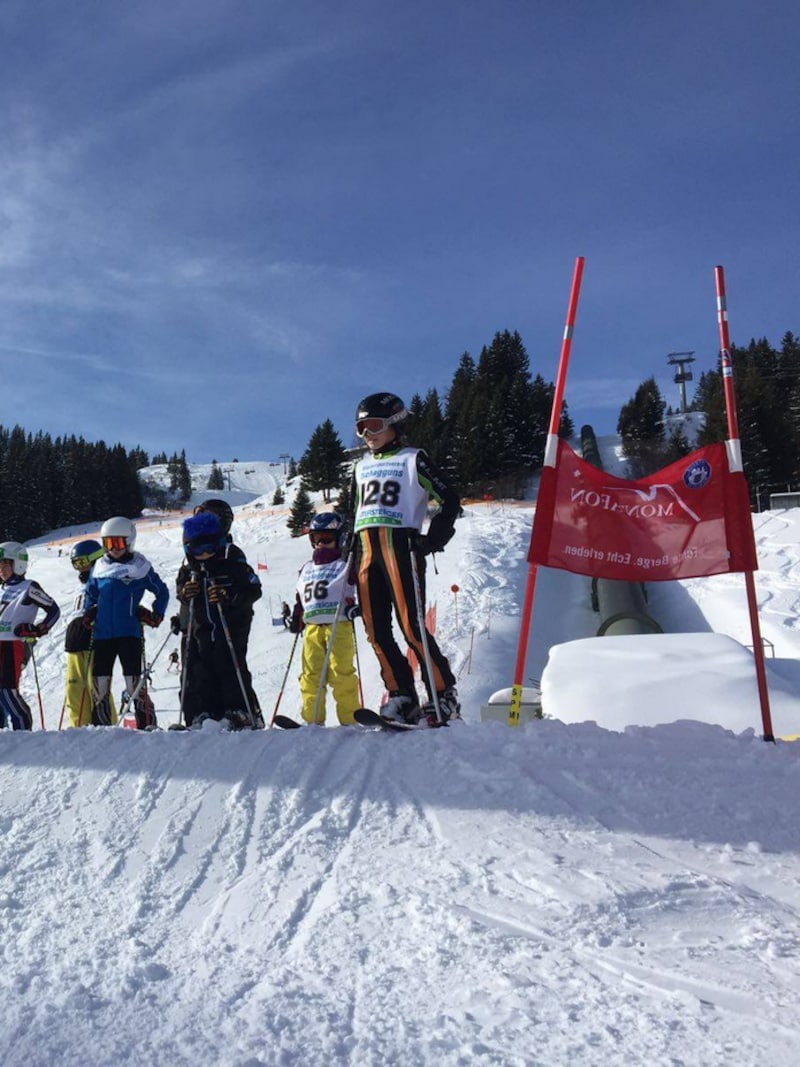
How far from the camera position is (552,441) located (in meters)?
4.77

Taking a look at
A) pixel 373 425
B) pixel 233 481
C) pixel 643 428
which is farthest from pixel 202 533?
pixel 233 481

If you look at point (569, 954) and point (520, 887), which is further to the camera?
point (520, 887)

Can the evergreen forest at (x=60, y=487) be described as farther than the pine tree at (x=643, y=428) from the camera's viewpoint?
Yes

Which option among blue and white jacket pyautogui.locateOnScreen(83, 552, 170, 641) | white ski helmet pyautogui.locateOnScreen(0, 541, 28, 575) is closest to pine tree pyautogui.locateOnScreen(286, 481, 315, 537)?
white ski helmet pyautogui.locateOnScreen(0, 541, 28, 575)

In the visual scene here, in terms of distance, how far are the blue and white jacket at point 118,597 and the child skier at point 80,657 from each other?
0.25 meters

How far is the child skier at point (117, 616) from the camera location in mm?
6227

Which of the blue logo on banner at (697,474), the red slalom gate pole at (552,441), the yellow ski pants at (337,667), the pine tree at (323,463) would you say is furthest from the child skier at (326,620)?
the pine tree at (323,463)

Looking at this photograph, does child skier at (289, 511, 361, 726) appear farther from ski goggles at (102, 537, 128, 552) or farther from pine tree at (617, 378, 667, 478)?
pine tree at (617, 378, 667, 478)

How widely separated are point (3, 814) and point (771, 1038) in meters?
3.11

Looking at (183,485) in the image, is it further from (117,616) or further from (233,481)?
(117,616)

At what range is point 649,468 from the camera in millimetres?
53562

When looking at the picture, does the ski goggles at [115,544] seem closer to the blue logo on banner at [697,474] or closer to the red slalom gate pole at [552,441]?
the red slalom gate pole at [552,441]

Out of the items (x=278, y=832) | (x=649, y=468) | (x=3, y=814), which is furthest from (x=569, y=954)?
(x=649, y=468)

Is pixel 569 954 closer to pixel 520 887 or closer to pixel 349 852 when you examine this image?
pixel 520 887
